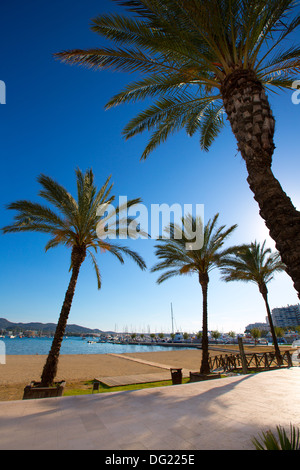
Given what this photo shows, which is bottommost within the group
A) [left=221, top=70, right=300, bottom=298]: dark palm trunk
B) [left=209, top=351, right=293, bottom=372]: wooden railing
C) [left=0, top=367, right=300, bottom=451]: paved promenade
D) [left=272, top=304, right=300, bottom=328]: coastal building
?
[left=272, top=304, right=300, bottom=328]: coastal building

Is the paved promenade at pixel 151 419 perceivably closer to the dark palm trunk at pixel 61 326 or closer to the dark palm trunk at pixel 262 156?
the dark palm trunk at pixel 61 326

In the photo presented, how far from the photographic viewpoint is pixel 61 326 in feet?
29.2

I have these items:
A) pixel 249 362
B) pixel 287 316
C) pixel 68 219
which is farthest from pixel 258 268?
pixel 287 316

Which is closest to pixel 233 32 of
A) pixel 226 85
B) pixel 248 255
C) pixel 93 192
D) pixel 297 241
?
pixel 226 85

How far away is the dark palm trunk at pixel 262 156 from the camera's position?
11.3 ft

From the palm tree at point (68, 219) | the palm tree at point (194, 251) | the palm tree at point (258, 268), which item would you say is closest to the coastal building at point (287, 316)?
the palm tree at point (258, 268)

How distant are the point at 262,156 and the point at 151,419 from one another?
5288mm

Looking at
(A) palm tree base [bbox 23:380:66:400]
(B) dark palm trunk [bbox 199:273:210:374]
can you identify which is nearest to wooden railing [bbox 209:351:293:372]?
(B) dark palm trunk [bbox 199:273:210:374]

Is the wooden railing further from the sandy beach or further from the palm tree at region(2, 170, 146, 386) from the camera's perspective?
the palm tree at region(2, 170, 146, 386)

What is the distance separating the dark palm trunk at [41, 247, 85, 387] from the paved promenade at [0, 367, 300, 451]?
2400 mm

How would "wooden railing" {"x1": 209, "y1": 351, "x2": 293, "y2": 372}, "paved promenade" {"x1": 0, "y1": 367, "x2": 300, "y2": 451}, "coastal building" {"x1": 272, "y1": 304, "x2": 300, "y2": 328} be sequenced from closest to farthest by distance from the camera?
"paved promenade" {"x1": 0, "y1": 367, "x2": 300, "y2": 451} < "wooden railing" {"x1": 209, "y1": 351, "x2": 293, "y2": 372} < "coastal building" {"x1": 272, "y1": 304, "x2": 300, "y2": 328}

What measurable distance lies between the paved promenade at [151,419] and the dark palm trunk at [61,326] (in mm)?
2400

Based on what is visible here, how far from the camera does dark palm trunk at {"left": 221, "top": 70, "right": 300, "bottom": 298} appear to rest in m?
3.46

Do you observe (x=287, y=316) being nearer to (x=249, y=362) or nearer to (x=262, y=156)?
(x=249, y=362)
